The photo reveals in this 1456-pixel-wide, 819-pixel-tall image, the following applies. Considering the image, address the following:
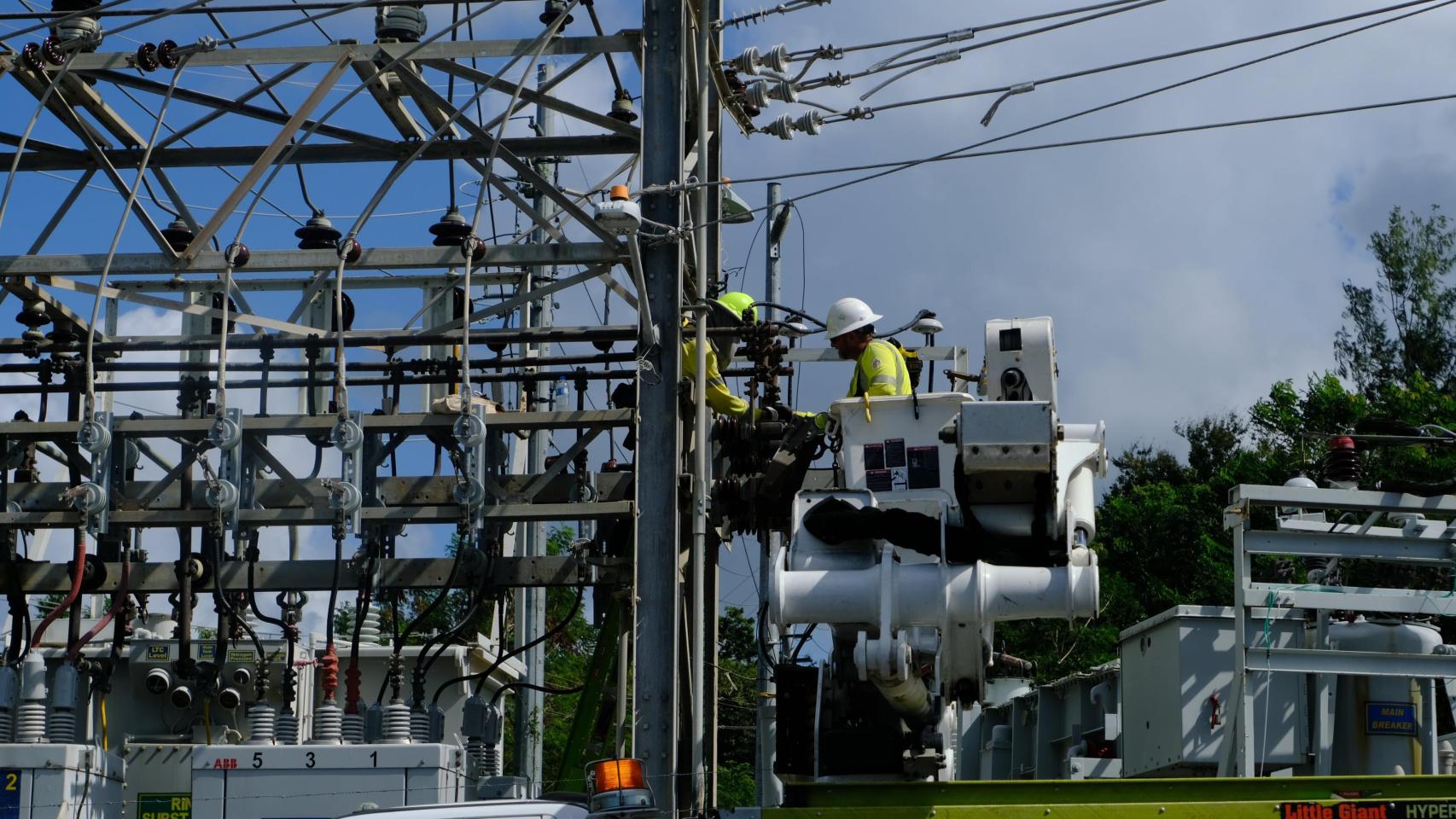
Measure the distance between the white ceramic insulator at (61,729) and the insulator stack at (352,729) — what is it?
160 cm

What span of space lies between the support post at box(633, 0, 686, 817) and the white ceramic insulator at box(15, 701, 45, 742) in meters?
3.32

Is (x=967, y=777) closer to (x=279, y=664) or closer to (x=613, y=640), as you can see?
(x=613, y=640)

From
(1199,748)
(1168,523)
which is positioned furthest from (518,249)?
(1168,523)

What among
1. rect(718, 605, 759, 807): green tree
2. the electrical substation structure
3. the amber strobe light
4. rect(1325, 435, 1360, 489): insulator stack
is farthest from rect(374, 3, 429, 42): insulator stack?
rect(718, 605, 759, 807): green tree

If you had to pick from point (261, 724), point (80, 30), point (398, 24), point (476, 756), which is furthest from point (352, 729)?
point (80, 30)

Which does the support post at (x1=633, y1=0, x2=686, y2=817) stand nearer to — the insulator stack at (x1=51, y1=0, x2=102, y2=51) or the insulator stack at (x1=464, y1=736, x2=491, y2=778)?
the insulator stack at (x1=464, y1=736, x2=491, y2=778)

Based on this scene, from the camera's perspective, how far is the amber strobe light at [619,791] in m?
7.81

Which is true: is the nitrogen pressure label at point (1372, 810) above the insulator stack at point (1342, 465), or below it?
below

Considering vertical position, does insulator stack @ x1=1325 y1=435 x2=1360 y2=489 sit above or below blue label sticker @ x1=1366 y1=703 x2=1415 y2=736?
above

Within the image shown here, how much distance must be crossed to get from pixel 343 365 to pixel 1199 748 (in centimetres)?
559

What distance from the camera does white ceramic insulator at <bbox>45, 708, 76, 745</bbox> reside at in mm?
10508

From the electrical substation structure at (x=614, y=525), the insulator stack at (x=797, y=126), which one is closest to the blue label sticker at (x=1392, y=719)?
the electrical substation structure at (x=614, y=525)

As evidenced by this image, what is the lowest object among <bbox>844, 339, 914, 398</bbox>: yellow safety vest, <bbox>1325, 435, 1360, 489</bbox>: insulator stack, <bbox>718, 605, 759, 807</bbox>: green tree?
<bbox>718, 605, 759, 807</bbox>: green tree

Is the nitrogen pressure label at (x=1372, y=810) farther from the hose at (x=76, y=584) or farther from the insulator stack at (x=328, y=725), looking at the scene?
the hose at (x=76, y=584)
